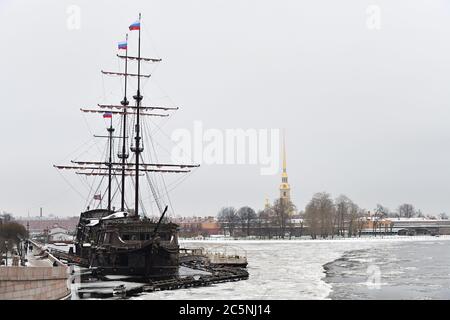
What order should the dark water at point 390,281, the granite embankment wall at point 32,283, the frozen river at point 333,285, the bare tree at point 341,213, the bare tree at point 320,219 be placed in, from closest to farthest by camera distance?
1. the granite embankment wall at point 32,283
2. the frozen river at point 333,285
3. the dark water at point 390,281
4. the bare tree at point 320,219
5. the bare tree at point 341,213

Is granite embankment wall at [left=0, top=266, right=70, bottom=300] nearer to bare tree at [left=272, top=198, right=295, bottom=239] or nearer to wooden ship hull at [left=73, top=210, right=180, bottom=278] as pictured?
wooden ship hull at [left=73, top=210, right=180, bottom=278]

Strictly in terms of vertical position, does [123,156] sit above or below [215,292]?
above

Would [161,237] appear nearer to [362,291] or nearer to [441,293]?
[362,291]

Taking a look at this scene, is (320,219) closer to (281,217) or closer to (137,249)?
(281,217)

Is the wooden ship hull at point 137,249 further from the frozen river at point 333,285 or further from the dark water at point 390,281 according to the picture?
the dark water at point 390,281

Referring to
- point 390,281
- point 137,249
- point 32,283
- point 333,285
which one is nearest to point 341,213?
point 137,249

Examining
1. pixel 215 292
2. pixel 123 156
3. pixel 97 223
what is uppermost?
pixel 123 156

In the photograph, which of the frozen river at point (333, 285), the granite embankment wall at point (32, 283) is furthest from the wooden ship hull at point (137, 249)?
the granite embankment wall at point (32, 283)

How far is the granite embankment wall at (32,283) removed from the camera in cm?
2194

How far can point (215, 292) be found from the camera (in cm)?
3416

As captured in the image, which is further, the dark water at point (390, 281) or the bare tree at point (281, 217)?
the bare tree at point (281, 217)

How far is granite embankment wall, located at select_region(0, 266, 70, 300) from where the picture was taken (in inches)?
864
